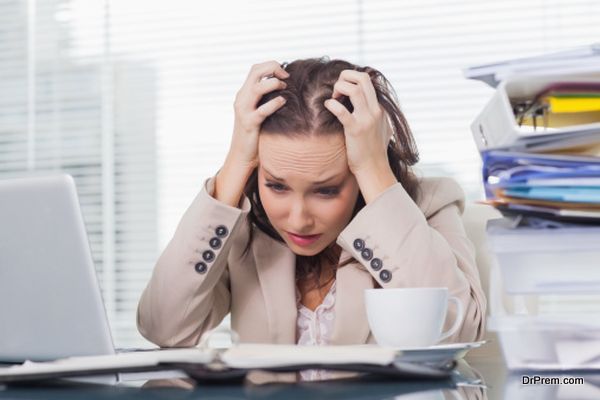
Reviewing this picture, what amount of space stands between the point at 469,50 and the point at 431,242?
2.19m

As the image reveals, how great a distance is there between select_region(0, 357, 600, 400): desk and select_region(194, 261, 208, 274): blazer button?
60 cm

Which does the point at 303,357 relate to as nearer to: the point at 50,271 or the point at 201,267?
the point at 50,271

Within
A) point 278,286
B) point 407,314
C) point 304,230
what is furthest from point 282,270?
point 407,314

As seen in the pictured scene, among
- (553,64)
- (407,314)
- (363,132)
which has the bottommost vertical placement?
(407,314)

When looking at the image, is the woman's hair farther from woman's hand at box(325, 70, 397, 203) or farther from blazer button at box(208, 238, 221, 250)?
blazer button at box(208, 238, 221, 250)

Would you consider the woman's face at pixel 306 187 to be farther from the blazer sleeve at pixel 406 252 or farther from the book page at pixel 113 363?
the book page at pixel 113 363

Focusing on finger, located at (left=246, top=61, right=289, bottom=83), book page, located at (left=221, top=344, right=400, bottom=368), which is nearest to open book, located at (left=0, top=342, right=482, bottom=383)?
book page, located at (left=221, top=344, right=400, bottom=368)

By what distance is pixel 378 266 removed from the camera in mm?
1336

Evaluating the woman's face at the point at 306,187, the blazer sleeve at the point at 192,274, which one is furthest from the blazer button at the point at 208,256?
the woman's face at the point at 306,187

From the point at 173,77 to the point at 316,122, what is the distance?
7.95 ft

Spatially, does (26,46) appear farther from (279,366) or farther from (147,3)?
(279,366)

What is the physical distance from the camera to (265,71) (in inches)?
57.7

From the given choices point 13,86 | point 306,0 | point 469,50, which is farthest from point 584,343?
point 13,86

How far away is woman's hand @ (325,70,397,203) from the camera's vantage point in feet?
4.61
